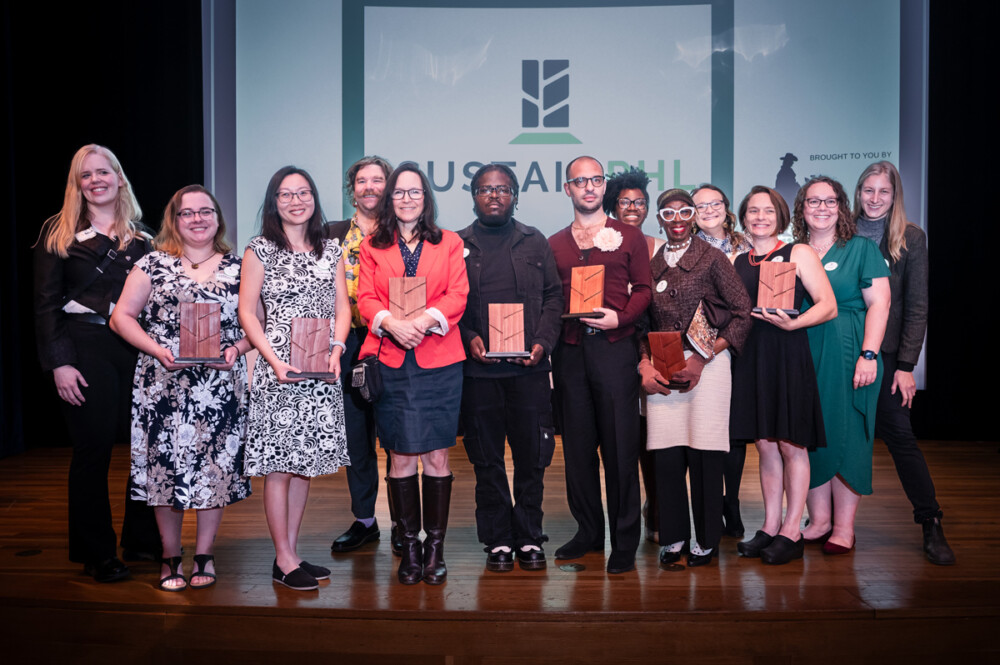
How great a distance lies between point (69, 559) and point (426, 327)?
1.84m

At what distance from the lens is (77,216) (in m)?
3.22

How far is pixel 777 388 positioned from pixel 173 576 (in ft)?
7.94

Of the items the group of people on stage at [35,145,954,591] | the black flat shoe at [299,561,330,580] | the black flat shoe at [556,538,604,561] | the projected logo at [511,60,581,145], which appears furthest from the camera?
the projected logo at [511,60,581,145]

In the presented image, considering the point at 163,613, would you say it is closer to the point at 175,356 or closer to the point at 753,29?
the point at 175,356

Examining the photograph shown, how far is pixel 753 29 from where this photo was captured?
6.09 meters

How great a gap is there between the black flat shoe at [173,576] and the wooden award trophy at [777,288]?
241 cm

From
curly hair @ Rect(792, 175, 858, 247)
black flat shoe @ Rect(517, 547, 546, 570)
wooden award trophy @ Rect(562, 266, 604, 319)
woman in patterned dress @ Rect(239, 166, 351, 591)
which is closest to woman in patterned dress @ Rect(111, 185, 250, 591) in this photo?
woman in patterned dress @ Rect(239, 166, 351, 591)

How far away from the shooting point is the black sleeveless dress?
325 centimetres

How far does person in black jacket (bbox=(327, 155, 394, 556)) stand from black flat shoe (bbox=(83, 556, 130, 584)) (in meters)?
0.82

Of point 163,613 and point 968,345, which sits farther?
point 968,345

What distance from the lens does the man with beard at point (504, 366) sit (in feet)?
10.1

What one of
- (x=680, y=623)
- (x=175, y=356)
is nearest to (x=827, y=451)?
(x=680, y=623)

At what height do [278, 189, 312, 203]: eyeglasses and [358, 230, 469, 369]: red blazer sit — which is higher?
[278, 189, 312, 203]: eyeglasses

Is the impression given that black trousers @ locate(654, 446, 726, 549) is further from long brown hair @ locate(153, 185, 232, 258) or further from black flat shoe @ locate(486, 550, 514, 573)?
long brown hair @ locate(153, 185, 232, 258)
